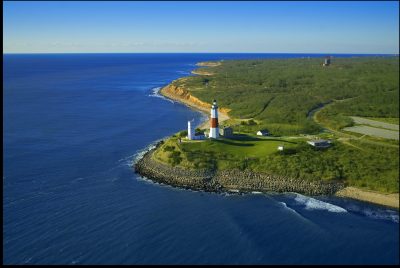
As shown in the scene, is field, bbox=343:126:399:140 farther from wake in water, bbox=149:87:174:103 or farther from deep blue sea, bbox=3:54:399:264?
wake in water, bbox=149:87:174:103

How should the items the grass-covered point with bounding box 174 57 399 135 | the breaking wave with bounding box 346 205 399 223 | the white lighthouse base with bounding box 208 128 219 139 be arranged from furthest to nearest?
1. the white lighthouse base with bounding box 208 128 219 139
2. the grass-covered point with bounding box 174 57 399 135
3. the breaking wave with bounding box 346 205 399 223

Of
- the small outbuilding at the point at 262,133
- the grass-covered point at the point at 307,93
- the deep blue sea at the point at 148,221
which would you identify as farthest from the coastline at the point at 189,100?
the deep blue sea at the point at 148,221

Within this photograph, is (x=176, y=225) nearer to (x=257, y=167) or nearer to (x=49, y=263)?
(x=49, y=263)

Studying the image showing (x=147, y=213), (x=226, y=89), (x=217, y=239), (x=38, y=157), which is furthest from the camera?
(x=226, y=89)

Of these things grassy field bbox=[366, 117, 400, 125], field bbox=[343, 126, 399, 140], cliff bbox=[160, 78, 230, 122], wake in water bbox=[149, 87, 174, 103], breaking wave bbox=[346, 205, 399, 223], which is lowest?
wake in water bbox=[149, 87, 174, 103]

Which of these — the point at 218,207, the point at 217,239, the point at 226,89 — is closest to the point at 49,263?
the point at 217,239

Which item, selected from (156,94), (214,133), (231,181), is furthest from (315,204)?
(156,94)

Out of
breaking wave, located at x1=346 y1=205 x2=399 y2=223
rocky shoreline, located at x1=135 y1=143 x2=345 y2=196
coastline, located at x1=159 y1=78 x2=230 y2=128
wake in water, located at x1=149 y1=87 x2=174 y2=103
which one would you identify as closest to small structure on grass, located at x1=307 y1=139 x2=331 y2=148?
rocky shoreline, located at x1=135 y1=143 x2=345 y2=196

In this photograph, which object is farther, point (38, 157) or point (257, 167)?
point (38, 157)
